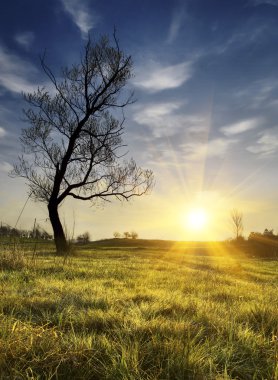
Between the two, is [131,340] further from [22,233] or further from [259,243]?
[259,243]

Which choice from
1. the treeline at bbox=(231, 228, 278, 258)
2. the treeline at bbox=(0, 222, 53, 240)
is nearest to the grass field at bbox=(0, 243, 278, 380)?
the treeline at bbox=(0, 222, 53, 240)

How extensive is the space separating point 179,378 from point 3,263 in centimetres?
688

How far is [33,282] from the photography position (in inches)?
257

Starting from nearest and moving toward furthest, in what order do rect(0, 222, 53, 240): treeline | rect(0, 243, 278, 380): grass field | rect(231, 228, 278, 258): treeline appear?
rect(0, 243, 278, 380): grass field
rect(0, 222, 53, 240): treeline
rect(231, 228, 278, 258): treeline

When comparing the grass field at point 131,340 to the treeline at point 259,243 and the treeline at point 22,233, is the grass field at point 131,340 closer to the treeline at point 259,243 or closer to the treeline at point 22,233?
the treeline at point 22,233

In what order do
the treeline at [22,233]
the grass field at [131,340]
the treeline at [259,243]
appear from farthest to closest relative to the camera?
the treeline at [259,243] → the treeline at [22,233] → the grass field at [131,340]

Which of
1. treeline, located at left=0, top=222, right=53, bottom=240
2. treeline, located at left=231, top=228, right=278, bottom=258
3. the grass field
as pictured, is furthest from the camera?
treeline, located at left=231, top=228, right=278, bottom=258

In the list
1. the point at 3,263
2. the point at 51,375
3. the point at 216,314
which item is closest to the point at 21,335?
the point at 51,375

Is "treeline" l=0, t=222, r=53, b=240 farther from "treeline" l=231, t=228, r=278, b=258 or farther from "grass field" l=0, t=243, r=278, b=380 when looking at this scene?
"treeline" l=231, t=228, r=278, b=258

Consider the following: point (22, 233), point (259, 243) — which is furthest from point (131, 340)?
point (259, 243)

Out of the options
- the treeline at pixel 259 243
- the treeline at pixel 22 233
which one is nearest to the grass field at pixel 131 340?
the treeline at pixel 22 233

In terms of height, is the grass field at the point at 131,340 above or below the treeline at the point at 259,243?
below

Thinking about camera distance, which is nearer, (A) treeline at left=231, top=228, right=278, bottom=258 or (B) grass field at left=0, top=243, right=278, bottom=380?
(B) grass field at left=0, top=243, right=278, bottom=380

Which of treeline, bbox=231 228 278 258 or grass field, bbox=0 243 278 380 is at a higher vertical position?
treeline, bbox=231 228 278 258
